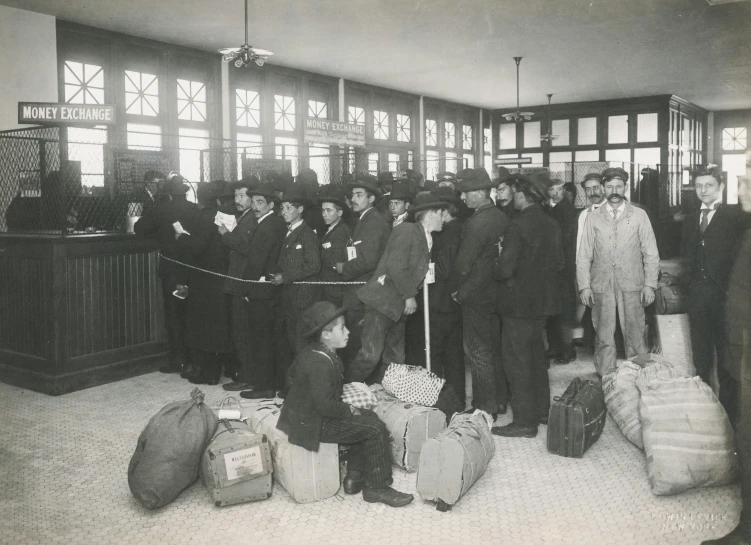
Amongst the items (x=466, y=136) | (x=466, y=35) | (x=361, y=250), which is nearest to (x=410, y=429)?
(x=361, y=250)

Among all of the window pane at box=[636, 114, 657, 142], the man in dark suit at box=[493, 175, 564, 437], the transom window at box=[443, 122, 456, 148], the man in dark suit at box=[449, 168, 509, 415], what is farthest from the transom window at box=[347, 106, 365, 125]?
the man in dark suit at box=[493, 175, 564, 437]

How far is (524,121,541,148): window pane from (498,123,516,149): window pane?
307 mm

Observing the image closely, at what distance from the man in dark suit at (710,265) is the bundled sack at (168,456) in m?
3.07

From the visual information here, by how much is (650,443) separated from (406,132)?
1195 cm

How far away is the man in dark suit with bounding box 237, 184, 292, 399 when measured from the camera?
546 centimetres

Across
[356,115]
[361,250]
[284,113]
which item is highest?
[356,115]

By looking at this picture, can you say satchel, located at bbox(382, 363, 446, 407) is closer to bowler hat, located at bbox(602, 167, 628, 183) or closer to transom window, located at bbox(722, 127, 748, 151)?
bowler hat, located at bbox(602, 167, 628, 183)

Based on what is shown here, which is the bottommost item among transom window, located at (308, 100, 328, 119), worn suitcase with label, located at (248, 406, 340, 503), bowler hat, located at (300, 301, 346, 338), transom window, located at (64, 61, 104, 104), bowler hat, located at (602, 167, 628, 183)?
worn suitcase with label, located at (248, 406, 340, 503)

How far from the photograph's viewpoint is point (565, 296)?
6383 millimetres

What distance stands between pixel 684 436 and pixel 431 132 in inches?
504

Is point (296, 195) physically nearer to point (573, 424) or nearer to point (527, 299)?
point (527, 299)

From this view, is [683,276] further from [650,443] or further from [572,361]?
[572,361]

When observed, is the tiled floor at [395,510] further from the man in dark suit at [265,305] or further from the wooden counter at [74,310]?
the wooden counter at [74,310]

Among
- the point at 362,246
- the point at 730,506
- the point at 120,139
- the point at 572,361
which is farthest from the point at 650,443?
the point at 120,139
